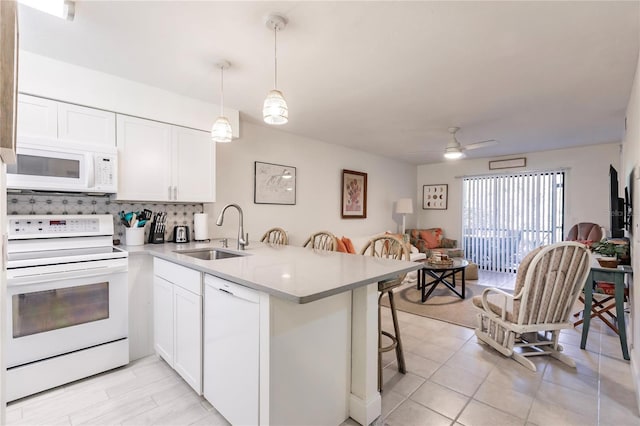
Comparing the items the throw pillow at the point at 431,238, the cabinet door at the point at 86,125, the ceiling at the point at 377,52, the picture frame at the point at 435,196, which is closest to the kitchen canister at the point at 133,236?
the cabinet door at the point at 86,125

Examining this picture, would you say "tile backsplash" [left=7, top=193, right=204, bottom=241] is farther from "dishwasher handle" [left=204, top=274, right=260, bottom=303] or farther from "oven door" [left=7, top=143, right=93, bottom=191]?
"dishwasher handle" [left=204, top=274, right=260, bottom=303]

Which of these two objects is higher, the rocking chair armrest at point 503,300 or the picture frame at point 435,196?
the picture frame at point 435,196

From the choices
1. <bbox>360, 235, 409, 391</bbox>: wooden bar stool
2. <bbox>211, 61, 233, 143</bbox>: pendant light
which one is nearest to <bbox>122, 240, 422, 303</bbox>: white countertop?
<bbox>360, 235, 409, 391</bbox>: wooden bar stool

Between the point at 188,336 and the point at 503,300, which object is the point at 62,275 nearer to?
the point at 188,336

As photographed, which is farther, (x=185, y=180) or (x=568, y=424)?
(x=185, y=180)

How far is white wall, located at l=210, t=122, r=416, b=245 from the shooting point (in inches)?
143

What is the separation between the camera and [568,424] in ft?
5.60

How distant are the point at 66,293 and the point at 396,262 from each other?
2.20m

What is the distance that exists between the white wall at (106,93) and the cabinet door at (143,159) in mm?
100

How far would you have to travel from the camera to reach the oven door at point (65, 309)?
1859mm

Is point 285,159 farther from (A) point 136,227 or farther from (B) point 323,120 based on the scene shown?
(A) point 136,227

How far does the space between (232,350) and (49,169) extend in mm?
1875

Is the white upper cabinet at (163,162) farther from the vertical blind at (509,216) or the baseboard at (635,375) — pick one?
the vertical blind at (509,216)

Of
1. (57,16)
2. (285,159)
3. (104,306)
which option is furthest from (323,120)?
(104,306)
